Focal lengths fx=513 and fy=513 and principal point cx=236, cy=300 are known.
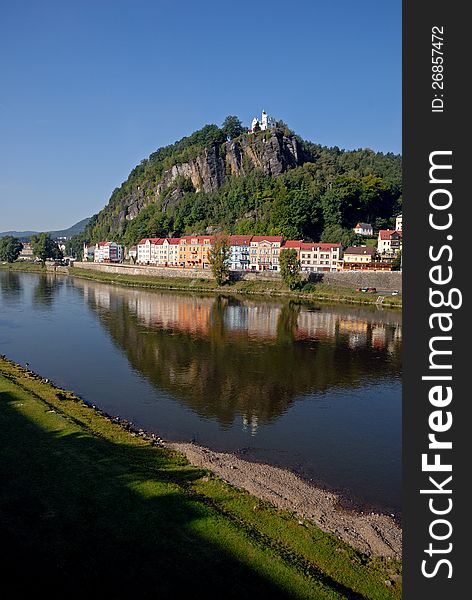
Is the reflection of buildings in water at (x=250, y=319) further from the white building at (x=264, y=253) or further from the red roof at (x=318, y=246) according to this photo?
the red roof at (x=318, y=246)

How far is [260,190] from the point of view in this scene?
112 metres

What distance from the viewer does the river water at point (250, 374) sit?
66.9 ft

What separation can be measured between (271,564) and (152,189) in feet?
451

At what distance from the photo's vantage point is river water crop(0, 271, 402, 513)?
803 inches

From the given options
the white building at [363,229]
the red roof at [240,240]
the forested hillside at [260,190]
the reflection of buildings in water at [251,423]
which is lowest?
the reflection of buildings in water at [251,423]

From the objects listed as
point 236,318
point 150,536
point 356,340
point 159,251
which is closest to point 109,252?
point 159,251

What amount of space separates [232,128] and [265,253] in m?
61.3

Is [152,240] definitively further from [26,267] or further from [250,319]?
[250,319]

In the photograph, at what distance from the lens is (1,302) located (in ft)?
211

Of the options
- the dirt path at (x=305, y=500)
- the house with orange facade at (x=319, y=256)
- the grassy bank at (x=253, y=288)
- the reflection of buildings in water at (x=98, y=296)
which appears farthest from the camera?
the house with orange facade at (x=319, y=256)

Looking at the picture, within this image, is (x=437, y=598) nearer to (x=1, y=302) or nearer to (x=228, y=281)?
(x=1, y=302)

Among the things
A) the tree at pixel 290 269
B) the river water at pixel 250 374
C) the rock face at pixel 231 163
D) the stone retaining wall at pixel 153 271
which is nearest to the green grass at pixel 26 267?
the stone retaining wall at pixel 153 271

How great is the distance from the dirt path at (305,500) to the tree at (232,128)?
127870 mm

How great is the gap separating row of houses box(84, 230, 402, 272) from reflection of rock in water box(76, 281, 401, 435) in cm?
2157
